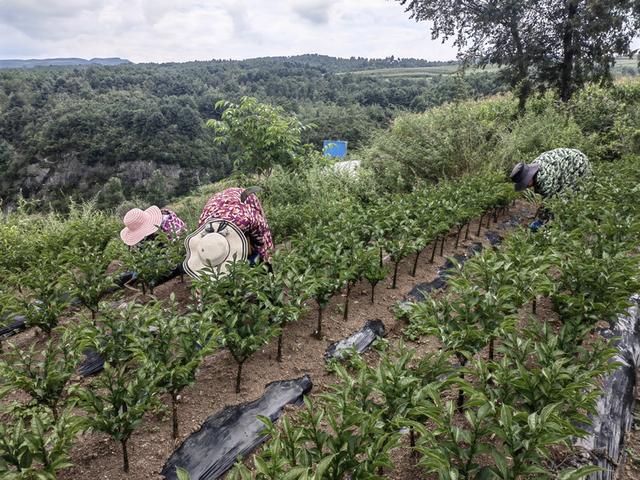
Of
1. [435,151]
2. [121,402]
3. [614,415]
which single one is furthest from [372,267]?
[435,151]

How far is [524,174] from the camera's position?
5.58 metres

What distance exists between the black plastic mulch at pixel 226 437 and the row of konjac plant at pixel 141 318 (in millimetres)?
213

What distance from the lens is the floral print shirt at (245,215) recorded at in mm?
3617

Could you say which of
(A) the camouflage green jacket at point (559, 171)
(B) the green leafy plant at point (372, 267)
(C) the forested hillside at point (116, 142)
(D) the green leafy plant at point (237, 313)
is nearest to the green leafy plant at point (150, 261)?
(D) the green leafy plant at point (237, 313)

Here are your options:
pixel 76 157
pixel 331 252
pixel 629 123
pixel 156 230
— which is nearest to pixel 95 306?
pixel 156 230

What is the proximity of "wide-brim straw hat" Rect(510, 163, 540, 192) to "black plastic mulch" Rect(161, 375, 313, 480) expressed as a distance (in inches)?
166

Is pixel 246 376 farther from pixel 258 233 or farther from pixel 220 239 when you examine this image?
pixel 258 233

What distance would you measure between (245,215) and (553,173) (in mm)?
4174

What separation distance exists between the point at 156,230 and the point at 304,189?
3044 mm

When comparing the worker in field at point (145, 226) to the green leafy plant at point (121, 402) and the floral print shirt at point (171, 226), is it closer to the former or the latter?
the floral print shirt at point (171, 226)

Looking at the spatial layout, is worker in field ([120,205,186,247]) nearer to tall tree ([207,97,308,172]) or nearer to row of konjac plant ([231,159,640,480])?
row of konjac plant ([231,159,640,480])

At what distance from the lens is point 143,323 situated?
2.67 metres

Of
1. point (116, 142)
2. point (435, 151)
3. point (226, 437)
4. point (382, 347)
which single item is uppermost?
point (116, 142)

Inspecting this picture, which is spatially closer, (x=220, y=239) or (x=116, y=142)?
(x=220, y=239)
